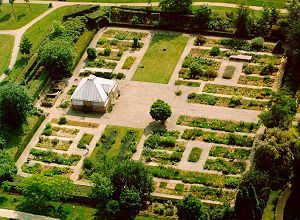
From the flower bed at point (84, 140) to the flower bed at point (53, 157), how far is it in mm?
2049

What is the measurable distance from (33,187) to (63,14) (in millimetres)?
52952

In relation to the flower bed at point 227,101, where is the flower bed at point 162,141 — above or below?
below

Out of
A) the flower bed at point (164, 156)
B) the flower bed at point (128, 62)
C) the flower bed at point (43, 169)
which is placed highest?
the flower bed at point (128, 62)

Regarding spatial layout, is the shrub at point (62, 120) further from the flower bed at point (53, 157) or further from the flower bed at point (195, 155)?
the flower bed at point (195, 155)

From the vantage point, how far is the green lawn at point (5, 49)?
113 m

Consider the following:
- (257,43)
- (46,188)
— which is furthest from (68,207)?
(257,43)

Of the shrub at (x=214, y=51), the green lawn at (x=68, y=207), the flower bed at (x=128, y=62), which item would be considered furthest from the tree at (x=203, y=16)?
the green lawn at (x=68, y=207)

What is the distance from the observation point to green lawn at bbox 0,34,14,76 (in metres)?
113

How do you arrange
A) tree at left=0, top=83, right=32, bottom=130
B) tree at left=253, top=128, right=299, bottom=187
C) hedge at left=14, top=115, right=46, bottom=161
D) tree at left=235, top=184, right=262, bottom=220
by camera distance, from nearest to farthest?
tree at left=235, top=184, right=262, bottom=220 → tree at left=253, top=128, right=299, bottom=187 → hedge at left=14, top=115, right=46, bottom=161 → tree at left=0, top=83, right=32, bottom=130

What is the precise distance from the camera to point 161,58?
11256 centimetres

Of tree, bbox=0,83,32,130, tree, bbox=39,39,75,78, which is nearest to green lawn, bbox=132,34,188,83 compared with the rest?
tree, bbox=39,39,75,78

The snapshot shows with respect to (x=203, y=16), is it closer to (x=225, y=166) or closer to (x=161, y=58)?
(x=161, y=58)

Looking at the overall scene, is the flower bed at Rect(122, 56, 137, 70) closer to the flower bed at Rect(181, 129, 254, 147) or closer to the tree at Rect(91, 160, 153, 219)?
the flower bed at Rect(181, 129, 254, 147)

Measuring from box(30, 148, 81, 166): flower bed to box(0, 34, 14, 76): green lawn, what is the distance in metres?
23.7
